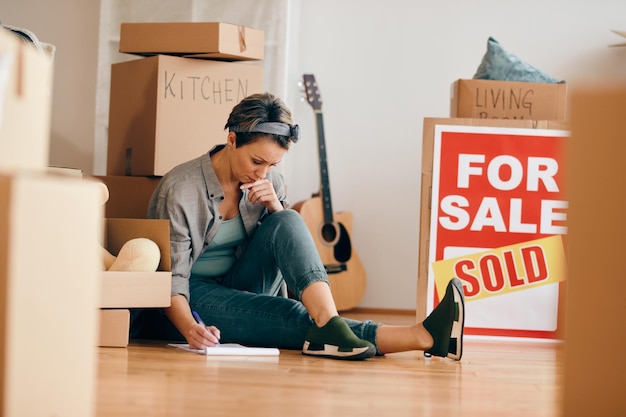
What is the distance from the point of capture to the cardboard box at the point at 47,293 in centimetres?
97

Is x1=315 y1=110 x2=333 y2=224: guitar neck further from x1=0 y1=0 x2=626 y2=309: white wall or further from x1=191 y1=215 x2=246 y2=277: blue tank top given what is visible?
x1=191 y1=215 x2=246 y2=277: blue tank top

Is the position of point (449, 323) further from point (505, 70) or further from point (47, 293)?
point (47, 293)

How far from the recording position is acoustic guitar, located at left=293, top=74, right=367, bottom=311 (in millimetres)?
3658

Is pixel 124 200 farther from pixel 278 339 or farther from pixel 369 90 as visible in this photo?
pixel 369 90

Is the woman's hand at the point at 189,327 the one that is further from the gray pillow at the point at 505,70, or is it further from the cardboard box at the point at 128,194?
the gray pillow at the point at 505,70

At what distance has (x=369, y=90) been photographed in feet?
12.6

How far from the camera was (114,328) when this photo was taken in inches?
88.1

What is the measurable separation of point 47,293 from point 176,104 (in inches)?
70.3

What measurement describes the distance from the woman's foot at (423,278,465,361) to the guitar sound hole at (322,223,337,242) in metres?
1.54

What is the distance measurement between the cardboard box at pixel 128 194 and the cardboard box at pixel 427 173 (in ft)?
2.74

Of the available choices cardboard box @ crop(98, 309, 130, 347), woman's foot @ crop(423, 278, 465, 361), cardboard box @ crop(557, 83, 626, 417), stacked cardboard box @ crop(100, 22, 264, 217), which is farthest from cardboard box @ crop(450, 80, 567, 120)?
cardboard box @ crop(557, 83, 626, 417)

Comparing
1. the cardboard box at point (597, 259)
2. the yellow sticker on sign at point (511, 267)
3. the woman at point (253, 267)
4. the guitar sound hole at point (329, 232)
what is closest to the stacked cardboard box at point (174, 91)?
the woman at point (253, 267)

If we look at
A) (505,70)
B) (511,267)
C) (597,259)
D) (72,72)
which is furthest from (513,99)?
(72,72)

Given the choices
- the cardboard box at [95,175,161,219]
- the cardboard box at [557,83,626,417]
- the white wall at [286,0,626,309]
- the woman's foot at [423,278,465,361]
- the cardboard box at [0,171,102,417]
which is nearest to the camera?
the cardboard box at [0,171,102,417]
